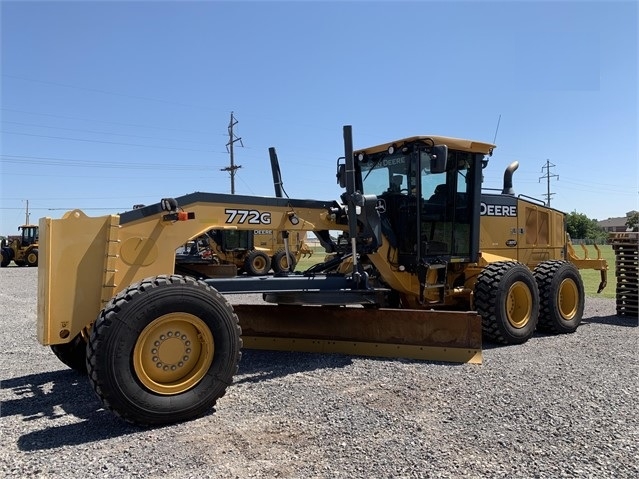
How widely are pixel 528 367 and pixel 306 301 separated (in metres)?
2.50

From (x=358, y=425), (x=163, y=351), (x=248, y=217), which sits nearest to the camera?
(x=358, y=425)

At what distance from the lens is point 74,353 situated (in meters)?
5.66

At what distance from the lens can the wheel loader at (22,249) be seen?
3372 centimetres

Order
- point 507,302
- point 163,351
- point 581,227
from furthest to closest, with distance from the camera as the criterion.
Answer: point 581,227
point 507,302
point 163,351

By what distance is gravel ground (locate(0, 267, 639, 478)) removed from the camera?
3457 mm

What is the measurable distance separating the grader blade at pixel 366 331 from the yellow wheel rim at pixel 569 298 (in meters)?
3.44

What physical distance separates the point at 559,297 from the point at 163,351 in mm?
6517

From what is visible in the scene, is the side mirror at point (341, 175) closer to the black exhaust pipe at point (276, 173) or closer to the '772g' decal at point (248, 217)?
the black exhaust pipe at point (276, 173)

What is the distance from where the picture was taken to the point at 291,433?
4.04 m

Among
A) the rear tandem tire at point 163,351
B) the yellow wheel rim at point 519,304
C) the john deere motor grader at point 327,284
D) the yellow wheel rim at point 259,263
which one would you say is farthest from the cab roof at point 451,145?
the yellow wheel rim at point 259,263

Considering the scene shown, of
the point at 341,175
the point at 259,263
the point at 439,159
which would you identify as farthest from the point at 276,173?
the point at 259,263

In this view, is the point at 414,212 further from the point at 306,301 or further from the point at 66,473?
the point at 66,473

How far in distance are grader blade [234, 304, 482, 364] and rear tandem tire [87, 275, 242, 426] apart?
2306mm

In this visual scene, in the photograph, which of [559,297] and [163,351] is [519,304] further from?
[163,351]
